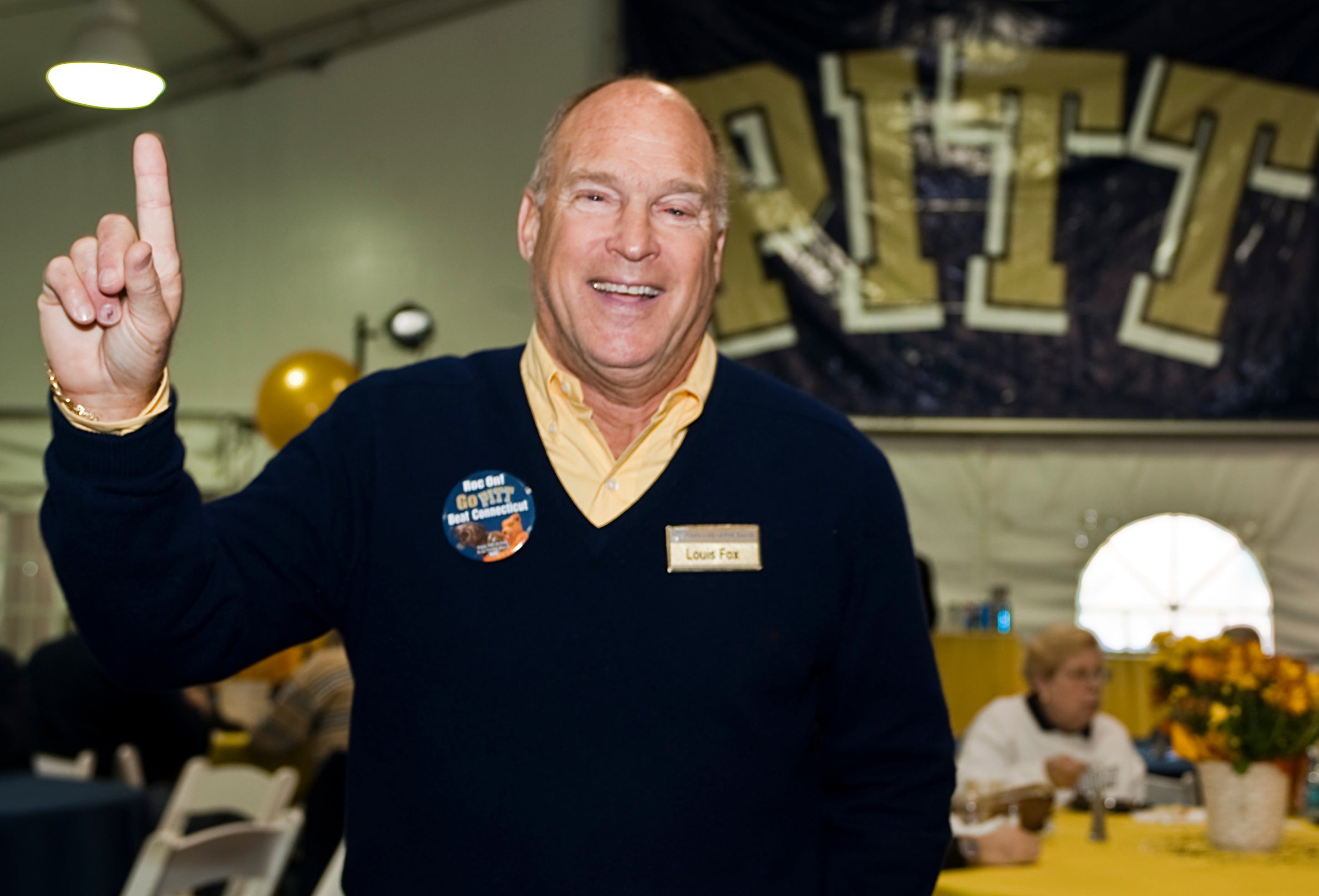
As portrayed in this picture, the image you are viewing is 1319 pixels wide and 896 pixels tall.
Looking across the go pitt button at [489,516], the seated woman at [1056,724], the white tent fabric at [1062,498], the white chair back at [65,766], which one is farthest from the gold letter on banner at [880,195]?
the go pitt button at [489,516]

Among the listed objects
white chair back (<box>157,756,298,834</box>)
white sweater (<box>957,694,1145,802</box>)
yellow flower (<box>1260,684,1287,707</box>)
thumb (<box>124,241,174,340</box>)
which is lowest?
white sweater (<box>957,694,1145,802</box>)

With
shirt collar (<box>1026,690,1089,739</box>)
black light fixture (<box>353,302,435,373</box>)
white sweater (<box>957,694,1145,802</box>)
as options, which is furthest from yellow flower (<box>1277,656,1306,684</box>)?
black light fixture (<box>353,302,435,373</box>)

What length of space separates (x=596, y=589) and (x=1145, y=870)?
1784 mm

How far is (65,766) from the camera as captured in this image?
4.46 metres

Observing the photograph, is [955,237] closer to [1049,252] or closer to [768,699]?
Answer: [1049,252]

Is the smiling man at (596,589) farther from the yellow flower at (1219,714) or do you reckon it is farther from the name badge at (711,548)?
the yellow flower at (1219,714)

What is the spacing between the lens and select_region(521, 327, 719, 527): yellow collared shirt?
1.30m

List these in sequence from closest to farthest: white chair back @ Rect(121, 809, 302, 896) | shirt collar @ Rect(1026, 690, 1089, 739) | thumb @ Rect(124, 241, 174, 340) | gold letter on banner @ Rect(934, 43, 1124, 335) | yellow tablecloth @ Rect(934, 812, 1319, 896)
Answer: thumb @ Rect(124, 241, 174, 340) < yellow tablecloth @ Rect(934, 812, 1319, 896) < white chair back @ Rect(121, 809, 302, 896) < shirt collar @ Rect(1026, 690, 1089, 739) < gold letter on banner @ Rect(934, 43, 1124, 335)

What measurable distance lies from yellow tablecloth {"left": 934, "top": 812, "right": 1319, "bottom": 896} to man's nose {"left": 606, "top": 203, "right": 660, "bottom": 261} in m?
1.50

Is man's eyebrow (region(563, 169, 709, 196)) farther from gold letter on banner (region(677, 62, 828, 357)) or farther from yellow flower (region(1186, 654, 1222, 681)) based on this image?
gold letter on banner (region(677, 62, 828, 357))

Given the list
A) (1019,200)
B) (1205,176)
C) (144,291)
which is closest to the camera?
(144,291)

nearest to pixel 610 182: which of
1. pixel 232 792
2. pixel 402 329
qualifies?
pixel 232 792

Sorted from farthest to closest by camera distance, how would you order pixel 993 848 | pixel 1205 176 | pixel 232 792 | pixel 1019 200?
pixel 1019 200 → pixel 1205 176 → pixel 232 792 → pixel 993 848

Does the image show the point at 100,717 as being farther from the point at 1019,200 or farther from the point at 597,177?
the point at 1019,200
